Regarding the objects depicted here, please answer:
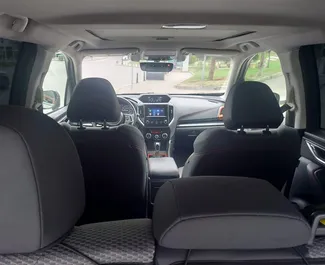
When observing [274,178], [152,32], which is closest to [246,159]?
[274,178]

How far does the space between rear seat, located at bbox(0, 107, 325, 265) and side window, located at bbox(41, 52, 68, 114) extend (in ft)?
9.14

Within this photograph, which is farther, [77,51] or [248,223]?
[77,51]

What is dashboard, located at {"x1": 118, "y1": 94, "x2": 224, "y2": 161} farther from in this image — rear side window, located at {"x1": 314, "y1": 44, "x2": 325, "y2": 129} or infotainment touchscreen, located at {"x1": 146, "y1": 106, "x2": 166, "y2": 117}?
rear side window, located at {"x1": 314, "y1": 44, "x2": 325, "y2": 129}

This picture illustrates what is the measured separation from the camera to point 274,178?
2.81m

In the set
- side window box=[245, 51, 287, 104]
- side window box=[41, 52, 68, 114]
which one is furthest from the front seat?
side window box=[41, 52, 68, 114]

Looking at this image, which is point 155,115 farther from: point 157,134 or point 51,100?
point 51,100

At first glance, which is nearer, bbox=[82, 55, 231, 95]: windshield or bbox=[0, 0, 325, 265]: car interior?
bbox=[0, 0, 325, 265]: car interior

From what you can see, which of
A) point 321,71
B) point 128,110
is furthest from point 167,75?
point 321,71

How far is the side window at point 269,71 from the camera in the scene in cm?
405

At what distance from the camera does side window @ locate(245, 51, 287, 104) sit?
4047mm

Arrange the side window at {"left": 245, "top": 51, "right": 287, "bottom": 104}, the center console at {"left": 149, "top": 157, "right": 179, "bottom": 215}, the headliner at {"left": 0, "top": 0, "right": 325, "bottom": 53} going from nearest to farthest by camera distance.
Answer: the headliner at {"left": 0, "top": 0, "right": 325, "bottom": 53} < the center console at {"left": 149, "top": 157, "right": 179, "bottom": 215} < the side window at {"left": 245, "top": 51, "right": 287, "bottom": 104}

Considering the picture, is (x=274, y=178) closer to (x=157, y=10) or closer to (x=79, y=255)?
(x=157, y=10)

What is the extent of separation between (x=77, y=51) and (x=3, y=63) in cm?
151

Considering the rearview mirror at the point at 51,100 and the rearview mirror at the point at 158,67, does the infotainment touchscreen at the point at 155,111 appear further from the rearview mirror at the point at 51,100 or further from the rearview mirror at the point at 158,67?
the rearview mirror at the point at 51,100
